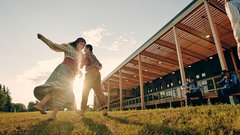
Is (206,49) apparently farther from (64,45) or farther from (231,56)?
(64,45)

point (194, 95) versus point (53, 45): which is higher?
point (53, 45)

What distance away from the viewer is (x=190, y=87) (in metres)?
6.99

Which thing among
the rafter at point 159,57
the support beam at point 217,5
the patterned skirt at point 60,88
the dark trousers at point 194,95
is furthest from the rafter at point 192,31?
the patterned skirt at point 60,88

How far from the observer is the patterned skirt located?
3.07 m

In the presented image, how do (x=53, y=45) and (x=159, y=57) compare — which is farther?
(x=159, y=57)

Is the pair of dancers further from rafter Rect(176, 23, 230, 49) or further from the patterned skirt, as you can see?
rafter Rect(176, 23, 230, 49)

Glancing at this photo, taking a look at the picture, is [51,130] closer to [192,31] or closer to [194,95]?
[194,95]

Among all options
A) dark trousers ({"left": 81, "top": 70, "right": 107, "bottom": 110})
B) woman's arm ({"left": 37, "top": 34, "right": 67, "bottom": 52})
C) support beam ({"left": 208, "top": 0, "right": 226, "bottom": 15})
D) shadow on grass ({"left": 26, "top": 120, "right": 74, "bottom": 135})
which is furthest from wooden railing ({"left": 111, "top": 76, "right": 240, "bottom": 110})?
shadow on grass ({"left": 26, "top": 120, "right": 74, "bottom": 135})

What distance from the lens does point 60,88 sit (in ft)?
10.4

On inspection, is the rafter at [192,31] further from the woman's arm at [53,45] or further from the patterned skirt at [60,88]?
the patterned skirt at [60,88]

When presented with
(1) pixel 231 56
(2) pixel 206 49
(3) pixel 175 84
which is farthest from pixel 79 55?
(3) pixel 175 84

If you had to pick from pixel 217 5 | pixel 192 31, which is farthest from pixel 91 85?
pixel 192 31

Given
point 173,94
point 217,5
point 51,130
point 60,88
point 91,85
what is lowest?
point 51,130

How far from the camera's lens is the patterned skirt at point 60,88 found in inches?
121
